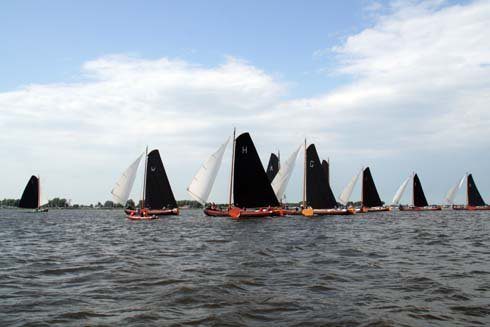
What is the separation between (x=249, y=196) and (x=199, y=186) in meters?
10.6

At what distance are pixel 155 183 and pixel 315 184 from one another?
2467cm

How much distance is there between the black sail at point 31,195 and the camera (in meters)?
109

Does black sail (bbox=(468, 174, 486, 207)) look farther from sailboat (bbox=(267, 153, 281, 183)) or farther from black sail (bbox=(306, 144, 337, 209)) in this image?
black sail (bbox=(306, 144, 337, 209))

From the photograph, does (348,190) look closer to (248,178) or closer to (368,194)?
(368,194)

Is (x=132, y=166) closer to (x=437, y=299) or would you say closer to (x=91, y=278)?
(x=91, y=278)

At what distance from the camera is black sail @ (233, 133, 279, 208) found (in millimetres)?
56625

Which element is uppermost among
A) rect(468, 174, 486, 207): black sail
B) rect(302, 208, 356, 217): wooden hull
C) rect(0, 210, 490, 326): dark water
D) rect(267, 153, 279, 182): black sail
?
rect(267, 153, 279, 182): black sail

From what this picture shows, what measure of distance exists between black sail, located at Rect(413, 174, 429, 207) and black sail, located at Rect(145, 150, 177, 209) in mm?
68325

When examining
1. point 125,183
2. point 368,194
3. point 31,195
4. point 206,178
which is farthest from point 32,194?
point 368,194

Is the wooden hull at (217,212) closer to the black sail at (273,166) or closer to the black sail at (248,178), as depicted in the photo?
the black sail at (248,178)

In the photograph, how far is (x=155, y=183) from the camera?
228 feet

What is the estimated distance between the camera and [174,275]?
15.2 meters

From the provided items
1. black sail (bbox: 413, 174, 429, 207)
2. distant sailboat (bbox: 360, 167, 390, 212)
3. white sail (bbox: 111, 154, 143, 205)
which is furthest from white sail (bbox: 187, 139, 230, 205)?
black sail (bbox: 413, 174, 429, 207)

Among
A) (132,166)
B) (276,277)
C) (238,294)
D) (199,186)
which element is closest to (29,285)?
(238,294)
